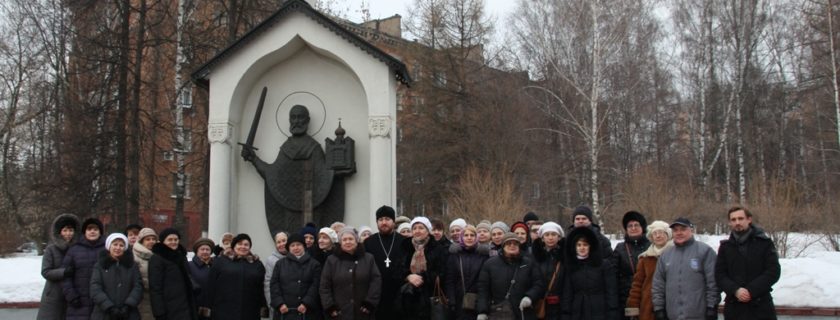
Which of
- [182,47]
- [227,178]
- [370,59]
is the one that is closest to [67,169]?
[182,47]

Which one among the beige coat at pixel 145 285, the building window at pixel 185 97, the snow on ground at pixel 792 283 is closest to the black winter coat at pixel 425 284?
the beige coat at pixel 145 285

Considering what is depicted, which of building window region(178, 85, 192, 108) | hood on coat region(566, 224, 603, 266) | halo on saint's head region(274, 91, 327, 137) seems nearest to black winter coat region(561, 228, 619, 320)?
hood on coat region(566, 224, 603, 266)

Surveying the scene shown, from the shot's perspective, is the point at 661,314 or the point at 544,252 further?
the point at 544,252

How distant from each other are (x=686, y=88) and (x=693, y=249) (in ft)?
85.0

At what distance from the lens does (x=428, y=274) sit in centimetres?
742

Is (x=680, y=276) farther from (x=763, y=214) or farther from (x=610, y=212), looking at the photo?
(x=610, y=212)

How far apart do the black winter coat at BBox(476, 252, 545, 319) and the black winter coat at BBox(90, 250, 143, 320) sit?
10.5ft

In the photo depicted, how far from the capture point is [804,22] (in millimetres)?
27500

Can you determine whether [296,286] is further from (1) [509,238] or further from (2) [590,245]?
(2) [590,245]

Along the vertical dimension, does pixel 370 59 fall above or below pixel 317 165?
above

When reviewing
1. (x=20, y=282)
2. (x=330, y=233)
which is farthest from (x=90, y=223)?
(x=20, y=282)

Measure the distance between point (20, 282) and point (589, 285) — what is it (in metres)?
9.56

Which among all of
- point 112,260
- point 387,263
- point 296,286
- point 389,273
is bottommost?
point 296,286

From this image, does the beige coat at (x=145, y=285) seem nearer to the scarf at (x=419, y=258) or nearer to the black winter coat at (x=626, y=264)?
the scarf at (x=419, y=258)
